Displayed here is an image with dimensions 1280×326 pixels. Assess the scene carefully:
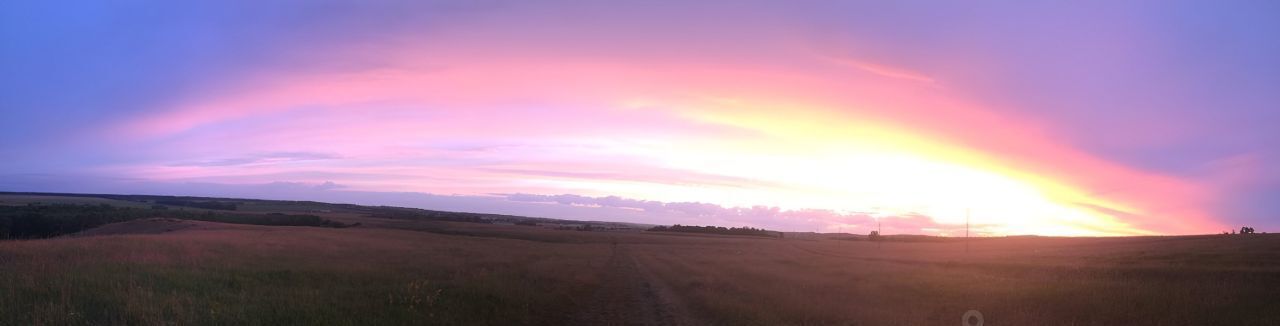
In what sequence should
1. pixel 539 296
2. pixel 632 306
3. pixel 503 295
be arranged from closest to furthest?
1. pixel 503 295
2. pixel 632 306
3. pixel 539 296

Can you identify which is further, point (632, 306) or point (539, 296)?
point (539, 296)

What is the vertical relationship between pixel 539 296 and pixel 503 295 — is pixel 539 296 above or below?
below

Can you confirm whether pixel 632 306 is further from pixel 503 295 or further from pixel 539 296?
pixel 503 295

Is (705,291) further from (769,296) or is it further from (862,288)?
(862,288)

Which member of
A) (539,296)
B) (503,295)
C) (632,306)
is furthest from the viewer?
(539,296)

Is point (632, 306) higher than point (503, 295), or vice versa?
point (503, 295)

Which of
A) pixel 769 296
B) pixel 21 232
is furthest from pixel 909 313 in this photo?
pixel 21 232

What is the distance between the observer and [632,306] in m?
18.1

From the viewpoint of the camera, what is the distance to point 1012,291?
68.8 feet

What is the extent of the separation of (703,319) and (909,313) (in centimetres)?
627

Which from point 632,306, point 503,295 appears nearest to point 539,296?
point 503,295

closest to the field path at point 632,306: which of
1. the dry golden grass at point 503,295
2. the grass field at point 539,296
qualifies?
the grass field at point 539,296

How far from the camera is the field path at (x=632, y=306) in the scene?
50.4 ft

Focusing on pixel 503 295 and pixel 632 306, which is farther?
pixel 632 306
